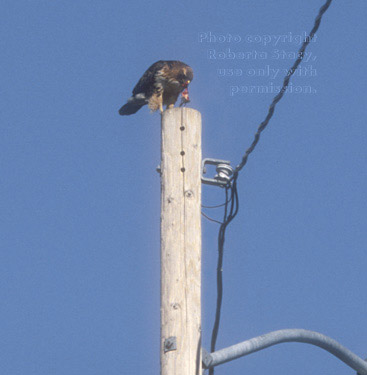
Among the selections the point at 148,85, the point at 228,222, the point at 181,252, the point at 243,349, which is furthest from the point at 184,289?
the point at 148,85

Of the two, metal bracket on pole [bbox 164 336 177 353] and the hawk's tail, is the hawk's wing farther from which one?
metal bracket on pole [bbox 164 336 177 353]

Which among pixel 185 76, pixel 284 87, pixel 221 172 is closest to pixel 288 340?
pixel 221 172

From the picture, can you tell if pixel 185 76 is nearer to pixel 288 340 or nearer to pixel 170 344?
pixel 288 340

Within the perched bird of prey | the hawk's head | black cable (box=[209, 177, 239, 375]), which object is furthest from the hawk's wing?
black cable (box=[209, 177, 239, 375])

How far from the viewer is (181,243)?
397cm

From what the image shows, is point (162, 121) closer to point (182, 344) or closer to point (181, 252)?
point (181, 252)

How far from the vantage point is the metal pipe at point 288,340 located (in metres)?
3.94

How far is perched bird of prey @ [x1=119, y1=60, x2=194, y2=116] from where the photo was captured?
9.83m

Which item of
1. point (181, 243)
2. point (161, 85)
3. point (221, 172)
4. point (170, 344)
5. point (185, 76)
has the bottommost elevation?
point (170, 344)

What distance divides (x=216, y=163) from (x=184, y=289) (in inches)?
39.6

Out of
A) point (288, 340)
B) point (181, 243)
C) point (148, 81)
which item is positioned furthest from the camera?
point (148, 81)

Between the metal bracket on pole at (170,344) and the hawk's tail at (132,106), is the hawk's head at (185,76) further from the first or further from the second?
the metal bracket on pole at (170,344)

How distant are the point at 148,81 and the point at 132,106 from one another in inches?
15.9

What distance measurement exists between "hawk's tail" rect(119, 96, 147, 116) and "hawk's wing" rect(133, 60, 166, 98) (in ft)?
0.29
